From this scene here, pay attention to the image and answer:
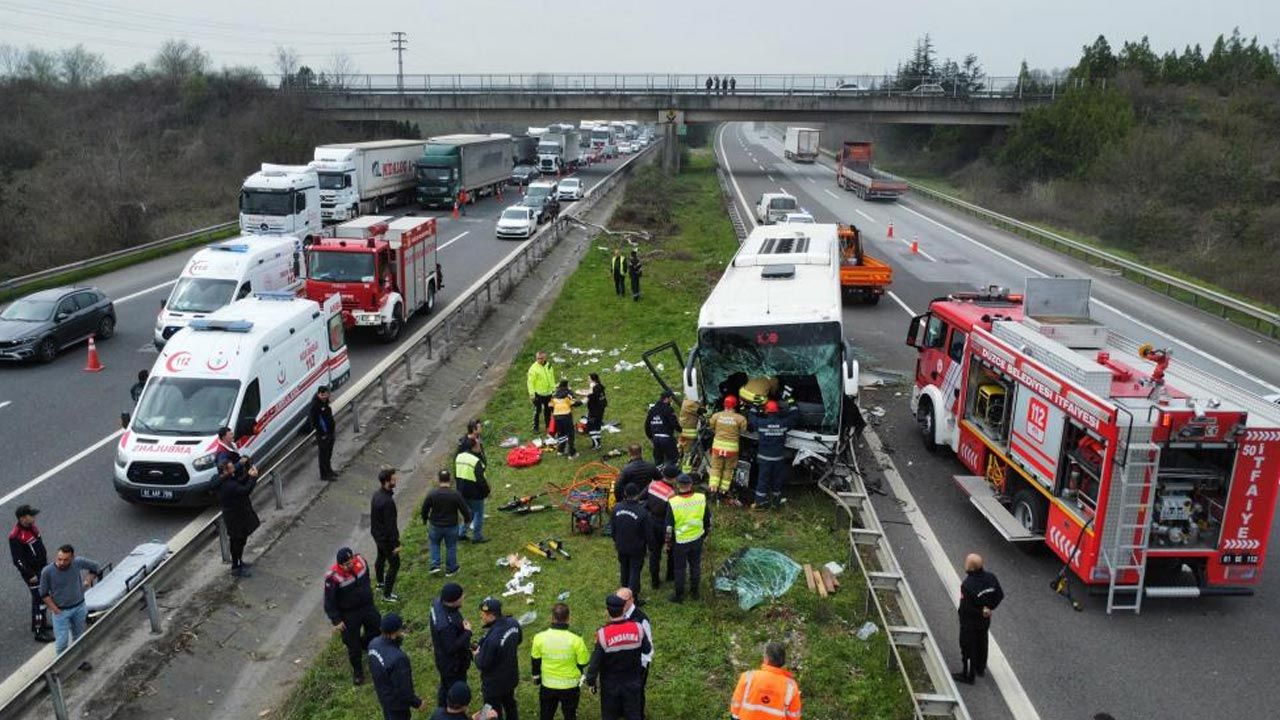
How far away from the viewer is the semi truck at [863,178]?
5775 centimetres

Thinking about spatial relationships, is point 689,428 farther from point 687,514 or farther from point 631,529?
point 631,529

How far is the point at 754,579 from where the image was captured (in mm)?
11172

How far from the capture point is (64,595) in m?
9.75

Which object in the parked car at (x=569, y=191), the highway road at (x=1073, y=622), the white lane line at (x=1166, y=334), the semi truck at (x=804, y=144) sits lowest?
the highway road at (x=1073, y=622)

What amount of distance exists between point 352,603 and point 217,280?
14.8 meters

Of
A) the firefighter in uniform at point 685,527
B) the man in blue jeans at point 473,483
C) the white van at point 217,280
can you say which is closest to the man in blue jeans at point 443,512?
the man in blue jeans at point 473,483

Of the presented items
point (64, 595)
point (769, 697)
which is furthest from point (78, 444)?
point (769, 697)

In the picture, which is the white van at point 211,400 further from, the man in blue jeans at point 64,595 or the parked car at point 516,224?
the parked car at point 516,224

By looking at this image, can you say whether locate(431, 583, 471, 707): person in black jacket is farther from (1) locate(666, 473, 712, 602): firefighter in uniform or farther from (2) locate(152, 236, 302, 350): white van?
(2) locate(152, 236, 302, 350): white van

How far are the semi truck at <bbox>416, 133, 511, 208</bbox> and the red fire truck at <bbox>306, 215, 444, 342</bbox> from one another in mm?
26211

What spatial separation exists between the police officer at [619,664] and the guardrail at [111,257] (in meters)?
27.3

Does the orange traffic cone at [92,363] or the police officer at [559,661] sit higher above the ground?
the police officer at [559,661]

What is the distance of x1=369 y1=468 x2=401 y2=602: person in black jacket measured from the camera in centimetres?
1111

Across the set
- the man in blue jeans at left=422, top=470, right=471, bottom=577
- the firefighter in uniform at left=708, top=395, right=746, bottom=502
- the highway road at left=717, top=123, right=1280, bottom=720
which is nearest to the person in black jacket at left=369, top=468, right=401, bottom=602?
the man in blue jeans at left=422, top=470, right=471, bottom=577
